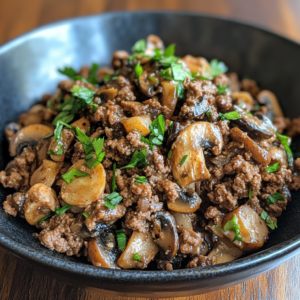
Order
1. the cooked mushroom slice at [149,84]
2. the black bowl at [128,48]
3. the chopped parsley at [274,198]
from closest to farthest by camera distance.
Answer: the chopped parsley at [274,198], the cooked mushroom slice at [149,84], the black bowl at [128,48]

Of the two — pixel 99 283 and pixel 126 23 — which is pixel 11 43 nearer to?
pixel 126 23

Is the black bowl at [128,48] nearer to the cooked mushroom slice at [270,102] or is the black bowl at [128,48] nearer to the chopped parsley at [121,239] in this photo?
the cooked mushroom slice at [270,102]

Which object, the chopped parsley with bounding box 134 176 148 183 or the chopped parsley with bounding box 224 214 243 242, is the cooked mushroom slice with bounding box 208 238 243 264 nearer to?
the chopped parsley with bounding box 224 214 243 242

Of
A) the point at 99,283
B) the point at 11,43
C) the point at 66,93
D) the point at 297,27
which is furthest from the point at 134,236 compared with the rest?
the point at 297,27

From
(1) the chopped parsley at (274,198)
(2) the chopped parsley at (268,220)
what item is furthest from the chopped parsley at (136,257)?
(1) the chopped parsley at (274,198)

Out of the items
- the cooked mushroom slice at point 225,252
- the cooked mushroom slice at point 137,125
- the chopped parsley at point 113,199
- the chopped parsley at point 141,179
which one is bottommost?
the cooked mushroom slice at point 225,252

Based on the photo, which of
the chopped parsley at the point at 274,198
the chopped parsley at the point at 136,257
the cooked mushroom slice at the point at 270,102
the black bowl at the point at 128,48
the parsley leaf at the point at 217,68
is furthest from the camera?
the parsley leaf at the point at 217,68
